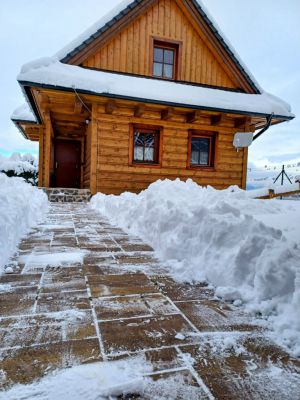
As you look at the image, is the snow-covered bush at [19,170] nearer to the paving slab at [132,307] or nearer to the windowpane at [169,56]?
the windowpane at [169,56]

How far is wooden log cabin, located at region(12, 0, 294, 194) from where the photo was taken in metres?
8.14

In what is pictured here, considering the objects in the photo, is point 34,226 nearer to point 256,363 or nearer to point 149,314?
point 149,314

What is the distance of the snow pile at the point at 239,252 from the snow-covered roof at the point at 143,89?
5047 millimetres

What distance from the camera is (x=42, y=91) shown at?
7.50 meters

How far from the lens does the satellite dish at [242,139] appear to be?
952cm

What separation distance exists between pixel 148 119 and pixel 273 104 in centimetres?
432

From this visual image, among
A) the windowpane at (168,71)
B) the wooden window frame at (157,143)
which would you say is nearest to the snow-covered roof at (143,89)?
the windowpane at (168,71)

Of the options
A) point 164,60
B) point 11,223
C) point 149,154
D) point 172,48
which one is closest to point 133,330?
point 11,223

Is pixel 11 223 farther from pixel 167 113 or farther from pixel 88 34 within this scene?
pixel 88 34

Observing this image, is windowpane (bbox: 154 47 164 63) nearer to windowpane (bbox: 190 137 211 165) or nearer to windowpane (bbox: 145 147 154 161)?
windowpane (bbox: 190 137 211 165)

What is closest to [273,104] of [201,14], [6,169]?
[201,14]

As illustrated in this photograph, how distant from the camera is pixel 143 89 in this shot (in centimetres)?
832

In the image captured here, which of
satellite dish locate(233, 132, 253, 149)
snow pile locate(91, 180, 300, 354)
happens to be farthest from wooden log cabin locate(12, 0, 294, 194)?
snow pile locate(91, 180, 300, 354)

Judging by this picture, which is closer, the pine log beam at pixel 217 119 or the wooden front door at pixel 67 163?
the pine log beam at pixel 217 119
